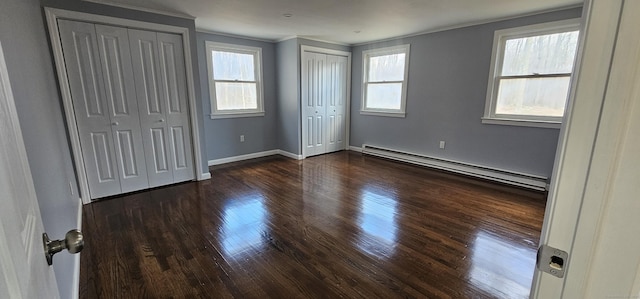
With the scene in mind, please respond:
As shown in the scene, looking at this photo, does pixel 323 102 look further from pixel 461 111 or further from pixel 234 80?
pixel 461 111

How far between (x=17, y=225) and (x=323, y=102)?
5.10m

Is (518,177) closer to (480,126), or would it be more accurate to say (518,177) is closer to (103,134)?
(480,126)

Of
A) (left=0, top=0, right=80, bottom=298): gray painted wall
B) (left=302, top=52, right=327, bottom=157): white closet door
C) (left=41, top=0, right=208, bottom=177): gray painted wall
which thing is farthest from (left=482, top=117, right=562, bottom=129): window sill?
(left=0, top=0, right=80, bottom=298): gray painted wall

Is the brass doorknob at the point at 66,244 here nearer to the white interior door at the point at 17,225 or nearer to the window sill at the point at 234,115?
the white interior door at the point at 17,225

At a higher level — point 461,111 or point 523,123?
point 461,111

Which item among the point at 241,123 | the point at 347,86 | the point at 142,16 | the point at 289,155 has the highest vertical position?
the point at 142,16

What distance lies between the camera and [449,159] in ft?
14.5

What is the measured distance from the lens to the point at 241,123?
16.4 ft

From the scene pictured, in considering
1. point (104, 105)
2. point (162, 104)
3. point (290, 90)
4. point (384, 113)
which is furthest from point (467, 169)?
point (104, 105)

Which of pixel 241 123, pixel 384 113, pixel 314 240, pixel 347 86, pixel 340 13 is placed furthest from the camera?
pixel 347 86

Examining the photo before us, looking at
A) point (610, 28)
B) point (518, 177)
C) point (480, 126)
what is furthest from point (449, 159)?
point (610, 28)

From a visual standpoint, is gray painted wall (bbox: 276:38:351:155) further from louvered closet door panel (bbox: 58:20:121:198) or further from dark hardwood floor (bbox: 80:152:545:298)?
louvered closet door panel (bbox: 58:20:121:198)

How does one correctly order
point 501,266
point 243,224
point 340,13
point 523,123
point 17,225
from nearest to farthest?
1. point 17,225
2. point 501,266
3. point 243,224
4. point 340,13
5. point 523,123

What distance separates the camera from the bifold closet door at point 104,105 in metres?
2.95
